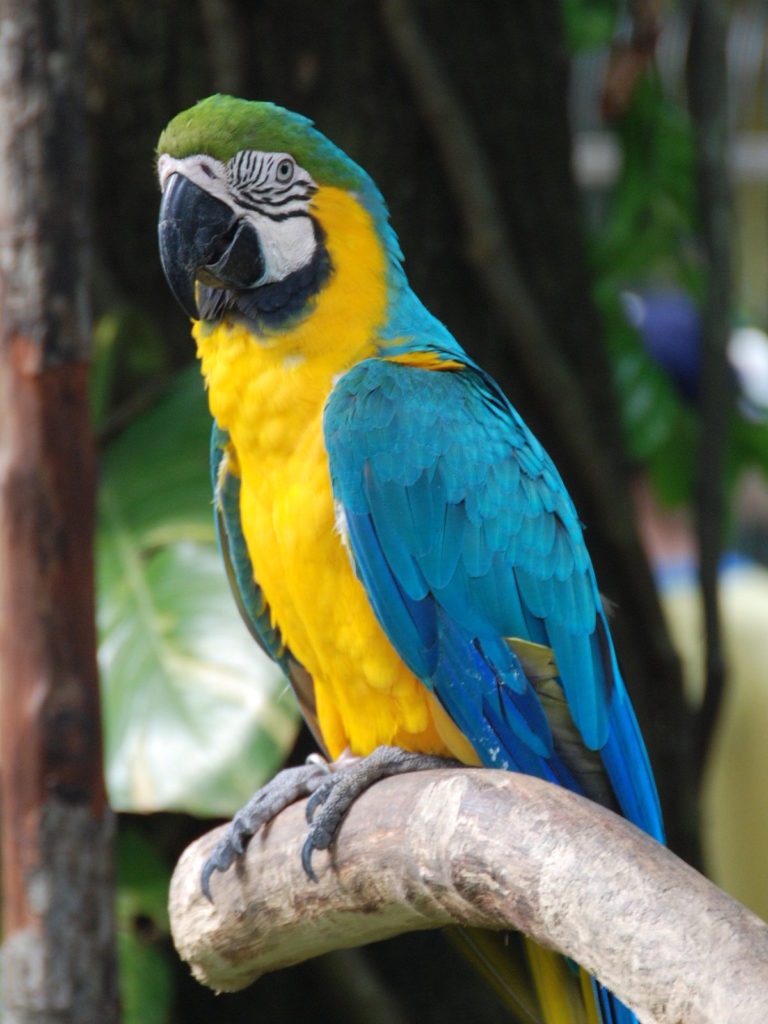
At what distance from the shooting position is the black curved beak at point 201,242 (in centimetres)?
70

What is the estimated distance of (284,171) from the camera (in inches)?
28.9

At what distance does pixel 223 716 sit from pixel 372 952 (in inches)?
22.2

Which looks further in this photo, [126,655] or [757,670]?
[757,670]

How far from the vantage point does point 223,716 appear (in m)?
1.10

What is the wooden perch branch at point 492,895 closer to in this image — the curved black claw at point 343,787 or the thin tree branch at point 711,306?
the curved black claw at point 343,787

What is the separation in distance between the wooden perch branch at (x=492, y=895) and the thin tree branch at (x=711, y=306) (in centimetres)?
104

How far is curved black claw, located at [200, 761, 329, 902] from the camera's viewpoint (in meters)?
0.80

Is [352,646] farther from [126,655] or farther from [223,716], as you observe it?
[126,655]

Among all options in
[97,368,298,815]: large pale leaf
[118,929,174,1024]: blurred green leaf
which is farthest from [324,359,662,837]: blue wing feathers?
[118,929,174,1024]: blurred green leaf

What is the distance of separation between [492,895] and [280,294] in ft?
1.27

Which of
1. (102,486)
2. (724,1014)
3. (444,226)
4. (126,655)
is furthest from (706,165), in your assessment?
(724,1014)

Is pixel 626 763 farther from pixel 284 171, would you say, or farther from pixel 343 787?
pixel 284 171

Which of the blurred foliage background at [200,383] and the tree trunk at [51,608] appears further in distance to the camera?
the blurred foliage background at [200,383]

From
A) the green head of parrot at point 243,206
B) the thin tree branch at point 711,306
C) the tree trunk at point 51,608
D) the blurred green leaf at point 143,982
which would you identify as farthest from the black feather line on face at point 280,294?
the thin tree branch at point 711,306
